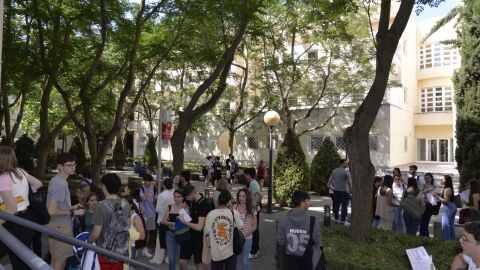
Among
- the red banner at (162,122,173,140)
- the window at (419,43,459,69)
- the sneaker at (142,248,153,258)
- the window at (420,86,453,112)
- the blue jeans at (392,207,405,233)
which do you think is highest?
the window at (419,43,459,69)

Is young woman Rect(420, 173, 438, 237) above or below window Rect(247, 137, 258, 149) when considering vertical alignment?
below

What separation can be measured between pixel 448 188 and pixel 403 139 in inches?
920

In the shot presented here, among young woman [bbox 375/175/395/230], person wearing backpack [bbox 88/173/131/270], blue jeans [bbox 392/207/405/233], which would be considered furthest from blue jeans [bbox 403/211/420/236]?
person wearing backpack [bbox 88/173/131/270]

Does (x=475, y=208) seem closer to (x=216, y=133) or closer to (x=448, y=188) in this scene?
(x=448, y=188)

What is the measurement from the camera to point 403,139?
101 ft

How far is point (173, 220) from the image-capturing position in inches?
258

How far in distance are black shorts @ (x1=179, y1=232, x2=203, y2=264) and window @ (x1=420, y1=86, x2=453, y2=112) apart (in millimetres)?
30134

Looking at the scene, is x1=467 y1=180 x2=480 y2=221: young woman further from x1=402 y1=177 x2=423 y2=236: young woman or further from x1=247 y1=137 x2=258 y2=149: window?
x1=247 y1=137 x2=258 y2=149: window

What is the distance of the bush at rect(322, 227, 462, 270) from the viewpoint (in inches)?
230

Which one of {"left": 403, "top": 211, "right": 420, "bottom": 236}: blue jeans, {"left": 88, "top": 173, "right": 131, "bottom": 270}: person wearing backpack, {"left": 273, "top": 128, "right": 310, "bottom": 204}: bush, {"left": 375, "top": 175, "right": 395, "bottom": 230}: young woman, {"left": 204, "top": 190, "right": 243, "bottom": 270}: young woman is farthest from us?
{"left": 273, "top": 128, "right": 310, "bottom": 204}: bush

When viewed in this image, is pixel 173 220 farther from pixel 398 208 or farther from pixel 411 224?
pixel 398 208

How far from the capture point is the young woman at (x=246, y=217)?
6527mm

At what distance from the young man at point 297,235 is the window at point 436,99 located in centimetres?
3014

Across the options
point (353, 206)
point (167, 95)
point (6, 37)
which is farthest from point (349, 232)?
point (167, 95)
